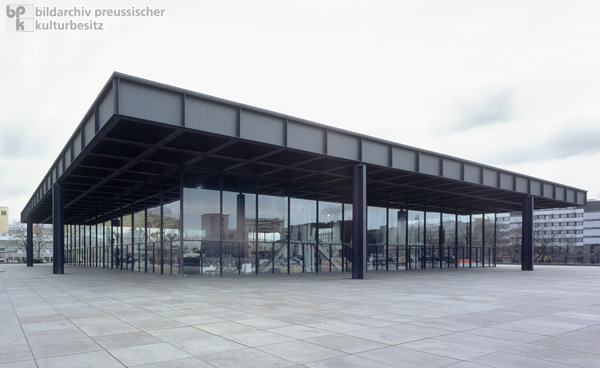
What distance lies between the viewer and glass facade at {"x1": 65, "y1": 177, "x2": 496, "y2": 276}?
2427 centimetres

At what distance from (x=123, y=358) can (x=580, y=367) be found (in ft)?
21.6

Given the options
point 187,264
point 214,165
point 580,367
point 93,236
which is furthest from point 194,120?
point 93,236

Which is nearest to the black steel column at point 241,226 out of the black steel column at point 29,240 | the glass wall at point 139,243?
the glass wall at point 139,243

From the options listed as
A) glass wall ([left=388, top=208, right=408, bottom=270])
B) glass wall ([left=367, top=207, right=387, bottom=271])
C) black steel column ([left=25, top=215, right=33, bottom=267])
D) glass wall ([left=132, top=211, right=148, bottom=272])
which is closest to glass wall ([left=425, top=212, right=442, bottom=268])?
glass wall ([left=388, top=208, right=408, bottom=270])

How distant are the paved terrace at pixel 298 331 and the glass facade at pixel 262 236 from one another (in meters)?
10.0

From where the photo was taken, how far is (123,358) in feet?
20.8

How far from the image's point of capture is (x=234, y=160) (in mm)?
21609

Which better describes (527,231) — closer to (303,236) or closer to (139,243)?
(303,236)

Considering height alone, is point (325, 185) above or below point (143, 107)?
below

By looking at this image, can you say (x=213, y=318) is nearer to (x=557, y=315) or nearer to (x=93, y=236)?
(x=557, y=315)

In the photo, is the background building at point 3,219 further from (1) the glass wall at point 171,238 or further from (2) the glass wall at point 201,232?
(2) the glass wall at point 201,232

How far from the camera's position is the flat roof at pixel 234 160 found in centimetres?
1550

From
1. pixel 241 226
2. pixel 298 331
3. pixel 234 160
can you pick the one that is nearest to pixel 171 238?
pixel 241 226

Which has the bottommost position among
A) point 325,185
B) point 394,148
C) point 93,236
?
point 93,236
